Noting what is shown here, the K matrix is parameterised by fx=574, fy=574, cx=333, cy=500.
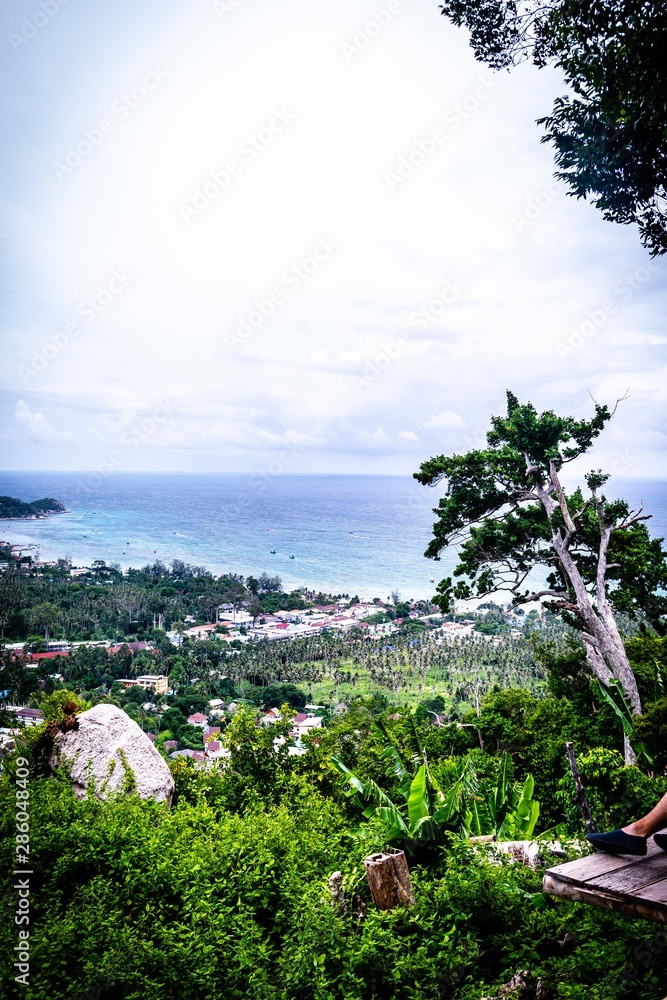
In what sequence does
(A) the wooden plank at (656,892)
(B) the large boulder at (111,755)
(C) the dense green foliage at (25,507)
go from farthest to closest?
1. (C) the dense green foliage at (25,507)
2. (B) the large boulder at (111,755)
3. (A) the wooden plank at (656,892)

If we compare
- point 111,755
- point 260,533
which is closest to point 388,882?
point 111,755

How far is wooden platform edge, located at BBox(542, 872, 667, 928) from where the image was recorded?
5.35 ft

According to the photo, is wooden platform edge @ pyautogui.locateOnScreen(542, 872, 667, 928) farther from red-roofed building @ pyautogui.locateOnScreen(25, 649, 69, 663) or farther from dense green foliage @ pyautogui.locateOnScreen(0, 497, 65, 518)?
dense green foliage @ pyautogui.locateOnScreen(0, 497, 65, 518)

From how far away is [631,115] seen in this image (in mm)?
3334

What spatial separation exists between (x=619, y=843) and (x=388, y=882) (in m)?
1.83

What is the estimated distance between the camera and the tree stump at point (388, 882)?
10.7ft

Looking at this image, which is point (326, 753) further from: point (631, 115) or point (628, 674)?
point (631, 115)

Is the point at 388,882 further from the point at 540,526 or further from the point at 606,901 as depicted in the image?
the point at 540,526

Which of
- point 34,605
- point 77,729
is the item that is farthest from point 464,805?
point 34,605

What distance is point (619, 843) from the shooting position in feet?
6.23

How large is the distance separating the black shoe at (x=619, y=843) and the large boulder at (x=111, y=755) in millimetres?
4599

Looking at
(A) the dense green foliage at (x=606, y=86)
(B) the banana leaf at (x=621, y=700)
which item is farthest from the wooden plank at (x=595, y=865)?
(B) the banana leaf at (x=621, y=700)

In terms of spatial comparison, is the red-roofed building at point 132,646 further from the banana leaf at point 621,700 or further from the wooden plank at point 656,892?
the wooden plank at point 656,892

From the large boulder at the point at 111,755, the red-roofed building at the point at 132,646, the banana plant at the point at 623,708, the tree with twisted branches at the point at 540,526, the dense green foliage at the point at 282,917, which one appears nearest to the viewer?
the dense green foliage at the point at 282,917
